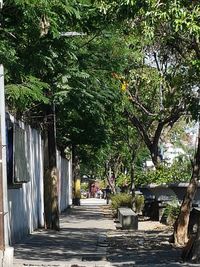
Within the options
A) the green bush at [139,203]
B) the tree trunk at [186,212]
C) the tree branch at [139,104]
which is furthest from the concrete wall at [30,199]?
the green bush at [139,203]

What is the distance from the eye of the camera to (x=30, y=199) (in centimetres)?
2097

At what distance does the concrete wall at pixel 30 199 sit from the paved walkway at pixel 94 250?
0.43m

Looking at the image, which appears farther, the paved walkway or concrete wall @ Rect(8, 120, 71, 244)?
concrete wall @ Rect(8, 120, 71, 244)

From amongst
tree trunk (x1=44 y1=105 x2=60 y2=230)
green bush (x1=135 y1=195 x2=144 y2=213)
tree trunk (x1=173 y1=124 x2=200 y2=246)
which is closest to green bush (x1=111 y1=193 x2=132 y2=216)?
green bush (x1=135 y1=195 x2=144 y2=213)

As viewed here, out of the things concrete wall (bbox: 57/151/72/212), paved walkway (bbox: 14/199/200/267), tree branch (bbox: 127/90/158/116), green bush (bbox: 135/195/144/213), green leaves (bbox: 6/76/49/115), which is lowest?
paved walkway (bbox: 14/199/200/267)

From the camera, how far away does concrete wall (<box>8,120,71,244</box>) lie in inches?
677

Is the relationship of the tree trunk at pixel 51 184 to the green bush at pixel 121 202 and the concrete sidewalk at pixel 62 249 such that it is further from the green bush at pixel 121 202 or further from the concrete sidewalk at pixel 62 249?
the green bush at pixel 121 202

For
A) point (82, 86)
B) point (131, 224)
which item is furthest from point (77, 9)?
point (131, 224)

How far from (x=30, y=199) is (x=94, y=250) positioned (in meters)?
5.93

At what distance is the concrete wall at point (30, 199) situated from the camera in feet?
56.4

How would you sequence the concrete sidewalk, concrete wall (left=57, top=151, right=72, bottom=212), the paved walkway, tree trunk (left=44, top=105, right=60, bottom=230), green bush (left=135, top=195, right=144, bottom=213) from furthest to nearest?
concrete wall (left=57, top=151, right=72, bottom=212) → green bush (left=135, top=195, right=144, bottom=213) → tree trunk (left=44, top=105, right=60, bottom=230) → the concrete sidewalk → the paved walkway

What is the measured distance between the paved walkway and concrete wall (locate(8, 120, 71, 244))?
430 millimetres

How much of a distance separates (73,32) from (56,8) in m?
2.11

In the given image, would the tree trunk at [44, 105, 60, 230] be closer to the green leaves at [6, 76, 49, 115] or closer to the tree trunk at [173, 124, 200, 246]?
the tree trunk at [173, 124, 200, 246]
